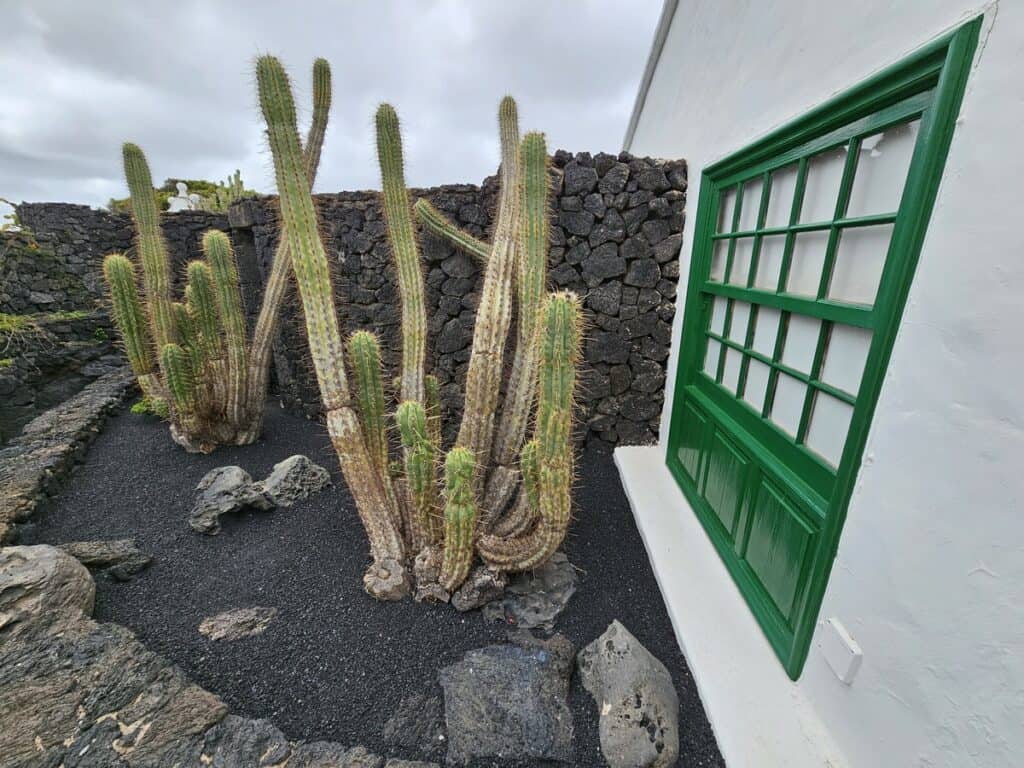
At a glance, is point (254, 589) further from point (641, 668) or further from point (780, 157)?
point (780, 157)

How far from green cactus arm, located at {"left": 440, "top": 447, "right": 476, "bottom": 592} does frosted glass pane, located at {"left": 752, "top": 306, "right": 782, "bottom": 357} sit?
5.18ft

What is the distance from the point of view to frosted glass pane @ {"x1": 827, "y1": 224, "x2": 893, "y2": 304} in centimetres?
138

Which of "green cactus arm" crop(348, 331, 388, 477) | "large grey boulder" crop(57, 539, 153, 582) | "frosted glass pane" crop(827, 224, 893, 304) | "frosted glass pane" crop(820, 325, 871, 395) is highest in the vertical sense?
"frosted glass pane" crop(827, 224, 893, 304)

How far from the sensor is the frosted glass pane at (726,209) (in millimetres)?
2547

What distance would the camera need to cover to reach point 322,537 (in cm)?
257

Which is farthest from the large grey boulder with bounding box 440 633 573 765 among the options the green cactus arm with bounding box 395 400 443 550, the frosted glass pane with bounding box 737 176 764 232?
the frosted glass pane with bounding box 737 176 764 232

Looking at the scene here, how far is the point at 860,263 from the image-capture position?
1.48 metres

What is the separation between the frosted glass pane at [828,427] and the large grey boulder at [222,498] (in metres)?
3.17

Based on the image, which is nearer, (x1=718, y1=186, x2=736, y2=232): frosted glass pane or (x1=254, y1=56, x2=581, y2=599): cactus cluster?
(x1=254, y1=56, x2=581, y2=599): cactus cluster

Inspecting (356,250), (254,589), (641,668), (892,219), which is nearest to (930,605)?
(641,668)

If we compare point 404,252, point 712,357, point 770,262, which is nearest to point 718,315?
point 712,357

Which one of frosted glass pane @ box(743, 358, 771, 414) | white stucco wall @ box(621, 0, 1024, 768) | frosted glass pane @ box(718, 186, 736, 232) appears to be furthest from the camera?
frosted glass pane @ box(718, 186, 736, 232)

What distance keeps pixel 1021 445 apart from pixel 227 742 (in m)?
2.40

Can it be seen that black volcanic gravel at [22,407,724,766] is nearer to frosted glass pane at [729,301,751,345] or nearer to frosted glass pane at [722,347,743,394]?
frosted glass pane at [722,347,743,394]
